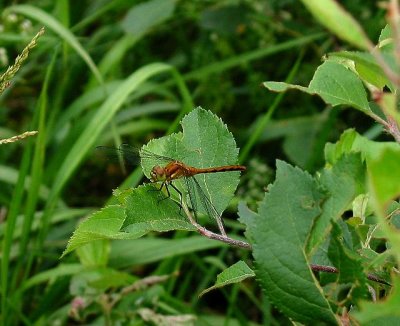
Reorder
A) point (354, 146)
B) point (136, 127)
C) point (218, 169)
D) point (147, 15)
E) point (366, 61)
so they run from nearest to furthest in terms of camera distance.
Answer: point (366, 61), point (218, 169), point (354, 146), point (147, 15), point (136, 127)

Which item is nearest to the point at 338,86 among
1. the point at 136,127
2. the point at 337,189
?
the point at 337,189

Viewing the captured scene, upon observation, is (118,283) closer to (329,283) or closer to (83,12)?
(329,283)

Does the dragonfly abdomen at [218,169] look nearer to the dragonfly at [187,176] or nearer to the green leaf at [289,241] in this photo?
the dragonfly at [187,176]

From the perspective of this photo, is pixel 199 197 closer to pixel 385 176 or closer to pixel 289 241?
pixel 289 241

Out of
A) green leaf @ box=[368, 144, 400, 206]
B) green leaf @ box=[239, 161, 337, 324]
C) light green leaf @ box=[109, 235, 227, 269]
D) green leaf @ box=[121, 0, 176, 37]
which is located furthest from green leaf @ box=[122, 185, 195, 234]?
green leaf @ box=[121, 0, 176, 37]

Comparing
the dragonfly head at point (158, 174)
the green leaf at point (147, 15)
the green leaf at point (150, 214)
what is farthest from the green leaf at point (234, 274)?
the green leaf at point (147, 15)

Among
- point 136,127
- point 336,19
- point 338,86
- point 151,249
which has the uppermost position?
point 336,19

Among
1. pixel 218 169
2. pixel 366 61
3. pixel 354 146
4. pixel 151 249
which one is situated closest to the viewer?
pixel 366 61

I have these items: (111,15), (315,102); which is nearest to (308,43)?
(315,102)
